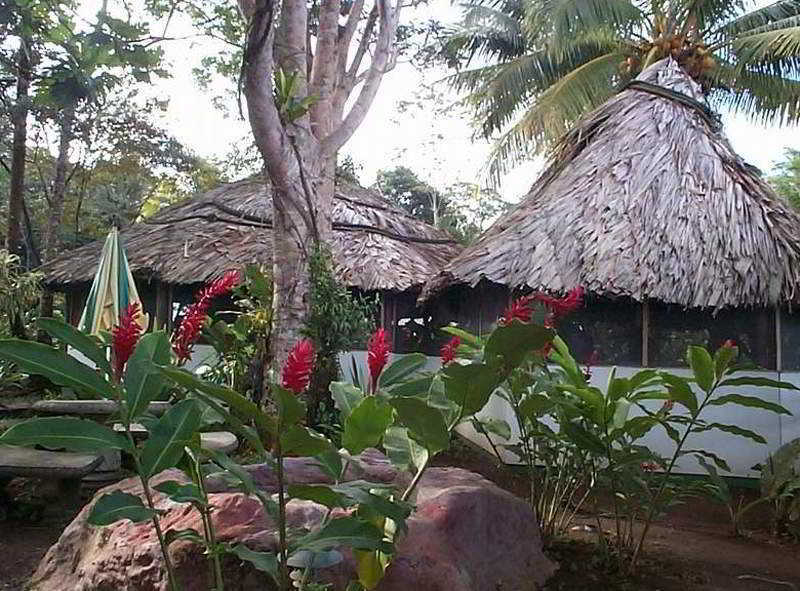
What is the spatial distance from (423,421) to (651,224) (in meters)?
5.25

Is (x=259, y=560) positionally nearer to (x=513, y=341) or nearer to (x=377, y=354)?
(x=377, y=354)

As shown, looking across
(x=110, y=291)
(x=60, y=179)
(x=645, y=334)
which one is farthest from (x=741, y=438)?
(x=60, y=179)

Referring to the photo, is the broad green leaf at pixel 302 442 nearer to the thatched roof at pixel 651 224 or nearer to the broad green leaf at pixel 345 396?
the broad green leaf at pixel 345 396

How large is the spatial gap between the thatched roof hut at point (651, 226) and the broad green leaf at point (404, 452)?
4280 millimetres

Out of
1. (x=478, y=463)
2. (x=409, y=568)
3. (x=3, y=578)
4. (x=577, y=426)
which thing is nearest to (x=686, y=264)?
(x=478, y=463)

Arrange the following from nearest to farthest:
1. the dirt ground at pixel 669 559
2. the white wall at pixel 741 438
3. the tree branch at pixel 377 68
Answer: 1. the dirt ground at pixel 669 559
2. the white wall at pixel 741 438
3. the tree branch at pixel 377 68

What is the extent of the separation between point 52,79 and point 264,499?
7287 mm

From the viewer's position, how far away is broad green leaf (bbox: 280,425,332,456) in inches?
51.4

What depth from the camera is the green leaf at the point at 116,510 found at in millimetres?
1396

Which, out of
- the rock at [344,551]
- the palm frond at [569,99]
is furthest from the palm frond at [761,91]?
the rock at [344,551]

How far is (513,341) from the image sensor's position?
1481 millimetres

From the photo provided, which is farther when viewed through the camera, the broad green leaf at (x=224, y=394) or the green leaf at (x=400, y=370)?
the green leaf at (x=400, y=370)

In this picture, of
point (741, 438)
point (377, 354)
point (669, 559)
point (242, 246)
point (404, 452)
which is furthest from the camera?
point (242, 246)

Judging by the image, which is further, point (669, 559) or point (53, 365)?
point (669, 559)
